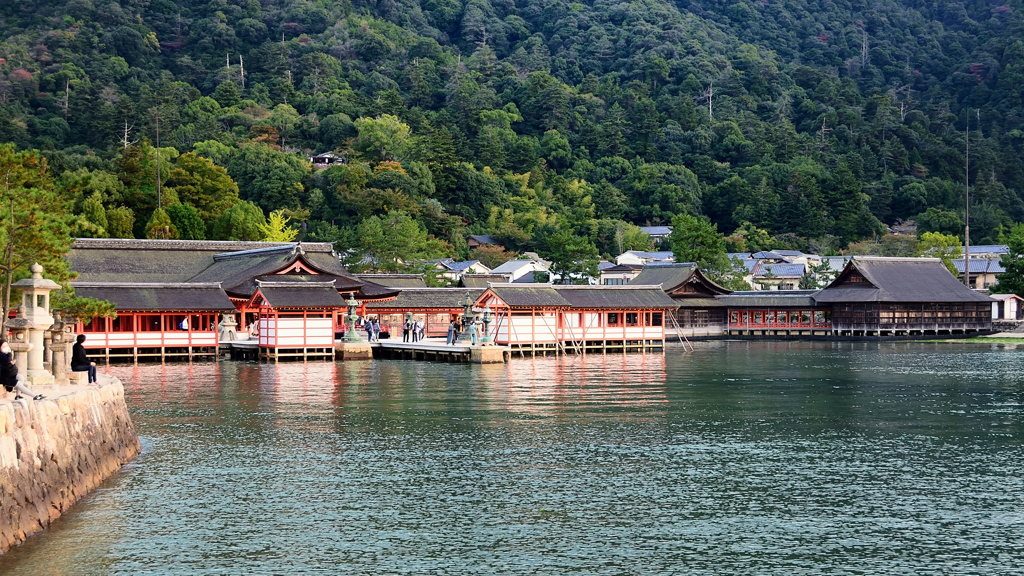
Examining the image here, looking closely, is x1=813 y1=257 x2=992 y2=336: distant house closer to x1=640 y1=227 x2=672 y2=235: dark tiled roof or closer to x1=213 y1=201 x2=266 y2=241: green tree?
x1=213 y1=201 x2=266 y2=241: green tree

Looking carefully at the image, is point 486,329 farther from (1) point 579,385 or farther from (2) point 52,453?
(2) point 52,453

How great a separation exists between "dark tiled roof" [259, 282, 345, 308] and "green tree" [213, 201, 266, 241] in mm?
32109

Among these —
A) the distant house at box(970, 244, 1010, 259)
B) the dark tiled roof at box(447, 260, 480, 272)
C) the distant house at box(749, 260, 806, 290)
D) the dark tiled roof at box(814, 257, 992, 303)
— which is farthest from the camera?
the distant house at box(749, 260, 806, 290)

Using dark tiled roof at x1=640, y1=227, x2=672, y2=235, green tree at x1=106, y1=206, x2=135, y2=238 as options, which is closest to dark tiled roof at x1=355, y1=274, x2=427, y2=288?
green tree at x1=106, y1=206, x2=135, y2=238

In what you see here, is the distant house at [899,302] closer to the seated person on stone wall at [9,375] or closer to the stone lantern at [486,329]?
the stone lantern at [486,329]

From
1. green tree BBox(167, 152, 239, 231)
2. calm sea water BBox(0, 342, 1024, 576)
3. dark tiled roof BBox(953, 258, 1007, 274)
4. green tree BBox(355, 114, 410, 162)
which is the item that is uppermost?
green tree BBox(355, 114, 410, 162)

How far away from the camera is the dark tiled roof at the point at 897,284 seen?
68500 millimetres

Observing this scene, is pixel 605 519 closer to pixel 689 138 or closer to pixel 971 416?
pixel 971 416

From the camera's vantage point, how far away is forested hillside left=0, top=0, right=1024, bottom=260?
99.9 metres

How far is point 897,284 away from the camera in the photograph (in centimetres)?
6938

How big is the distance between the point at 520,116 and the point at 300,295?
329 ft

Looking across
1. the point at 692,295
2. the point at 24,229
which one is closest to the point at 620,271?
the point at 692,295

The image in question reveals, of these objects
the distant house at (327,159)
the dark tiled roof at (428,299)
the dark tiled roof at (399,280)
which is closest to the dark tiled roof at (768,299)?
the dark tiled roof at (428,299)

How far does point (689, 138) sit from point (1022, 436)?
12173cm
